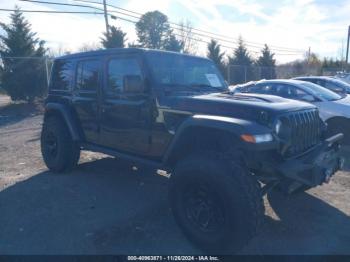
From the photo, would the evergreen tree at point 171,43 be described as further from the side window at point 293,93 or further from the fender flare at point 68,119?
the fender flare at point 68,119

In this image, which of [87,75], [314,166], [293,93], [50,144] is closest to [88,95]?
[87,75]

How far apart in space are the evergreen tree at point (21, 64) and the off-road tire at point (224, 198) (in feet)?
52.8

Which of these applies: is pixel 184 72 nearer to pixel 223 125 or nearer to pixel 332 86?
pixel 223 125

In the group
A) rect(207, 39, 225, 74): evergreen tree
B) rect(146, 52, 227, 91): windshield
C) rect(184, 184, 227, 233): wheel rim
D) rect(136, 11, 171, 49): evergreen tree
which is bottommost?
rect(184, 184, 227, 233): wheel rim

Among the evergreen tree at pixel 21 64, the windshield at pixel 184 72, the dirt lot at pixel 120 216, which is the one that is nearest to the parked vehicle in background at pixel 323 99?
the dirt lot at pixel 120 216

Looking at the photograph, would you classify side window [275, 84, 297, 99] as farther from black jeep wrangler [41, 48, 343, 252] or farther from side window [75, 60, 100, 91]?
side window [75, 60, 100, 91]

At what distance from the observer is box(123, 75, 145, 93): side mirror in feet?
12.9

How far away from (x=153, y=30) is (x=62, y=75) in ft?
84.5

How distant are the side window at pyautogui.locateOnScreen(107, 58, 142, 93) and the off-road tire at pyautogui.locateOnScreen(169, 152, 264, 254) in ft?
5.21

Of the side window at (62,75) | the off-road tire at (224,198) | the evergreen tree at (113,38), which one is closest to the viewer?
the off-road tire at (224,198)

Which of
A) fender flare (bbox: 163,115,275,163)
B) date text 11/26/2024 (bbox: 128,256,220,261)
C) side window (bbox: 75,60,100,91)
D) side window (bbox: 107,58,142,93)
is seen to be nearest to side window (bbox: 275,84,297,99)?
side window (bbox: 107,58,142,93)

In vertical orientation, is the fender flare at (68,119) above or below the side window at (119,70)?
below

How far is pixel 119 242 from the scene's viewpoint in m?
3.51

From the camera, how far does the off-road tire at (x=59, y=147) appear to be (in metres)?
5.58
